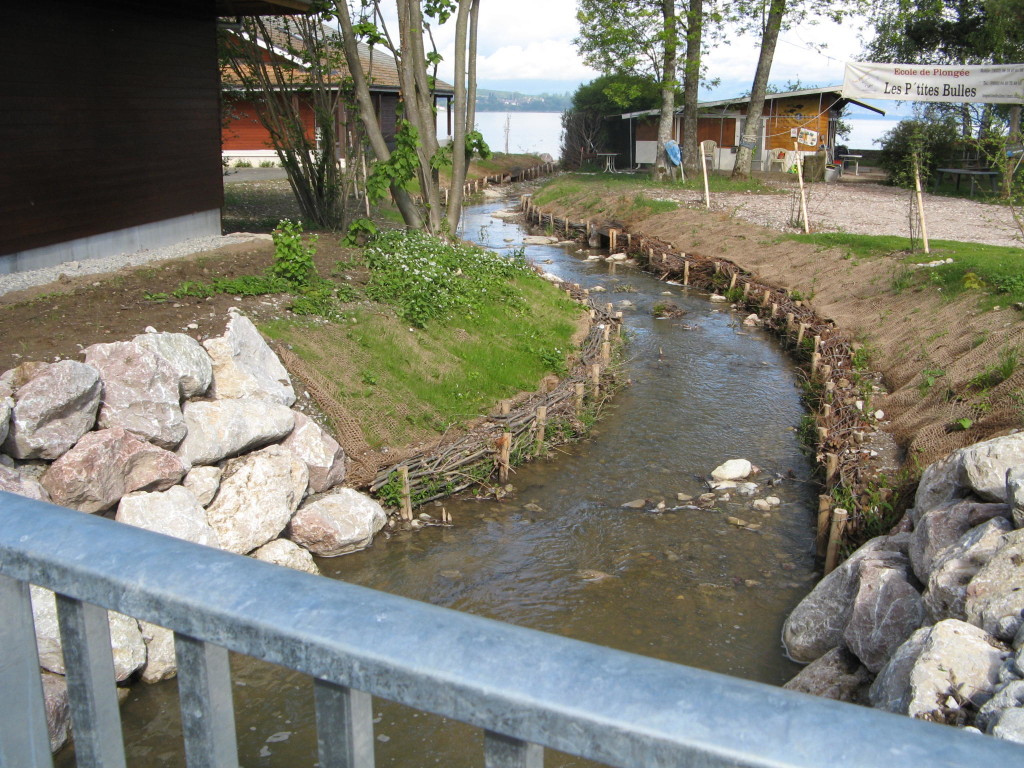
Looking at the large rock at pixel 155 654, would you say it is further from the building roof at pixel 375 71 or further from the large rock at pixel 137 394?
the building roof at pixel 375 71

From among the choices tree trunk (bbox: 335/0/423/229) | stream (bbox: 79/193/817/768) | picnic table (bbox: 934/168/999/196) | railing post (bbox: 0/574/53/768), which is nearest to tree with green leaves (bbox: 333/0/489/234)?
tree trunk (bbox: 335/0/423/229)

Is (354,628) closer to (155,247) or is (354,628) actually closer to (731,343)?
(155,247)

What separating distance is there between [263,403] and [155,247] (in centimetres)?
593

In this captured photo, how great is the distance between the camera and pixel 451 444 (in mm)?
9812

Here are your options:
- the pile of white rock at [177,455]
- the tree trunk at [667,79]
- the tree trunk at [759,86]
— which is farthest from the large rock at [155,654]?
the tree trunk at [759,86]

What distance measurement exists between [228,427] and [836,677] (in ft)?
17.7

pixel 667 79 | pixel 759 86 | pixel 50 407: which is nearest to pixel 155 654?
pixel 50 407

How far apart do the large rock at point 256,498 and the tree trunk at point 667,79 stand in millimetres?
24496

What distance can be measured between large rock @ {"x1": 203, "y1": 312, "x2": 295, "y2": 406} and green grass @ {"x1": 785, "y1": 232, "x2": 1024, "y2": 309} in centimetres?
929

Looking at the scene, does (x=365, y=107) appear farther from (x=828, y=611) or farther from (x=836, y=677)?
(x=836, y=677)

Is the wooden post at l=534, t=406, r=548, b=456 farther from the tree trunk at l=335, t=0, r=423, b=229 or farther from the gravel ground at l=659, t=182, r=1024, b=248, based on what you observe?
the gravel ground at l=659, t=182, r=1024, b=248

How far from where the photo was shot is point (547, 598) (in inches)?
303

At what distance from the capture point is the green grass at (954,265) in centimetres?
1262

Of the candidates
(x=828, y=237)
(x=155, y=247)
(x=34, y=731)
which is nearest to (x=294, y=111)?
(x=155, y=247)
